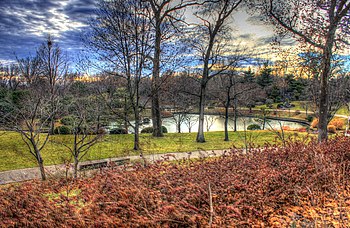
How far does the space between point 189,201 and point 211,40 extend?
13.0m

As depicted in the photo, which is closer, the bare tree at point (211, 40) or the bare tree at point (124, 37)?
the bare tree at point (124, 37)

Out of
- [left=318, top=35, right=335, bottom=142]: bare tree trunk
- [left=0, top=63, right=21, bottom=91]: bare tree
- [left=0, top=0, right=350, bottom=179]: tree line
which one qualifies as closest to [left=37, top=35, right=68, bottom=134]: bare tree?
[left=0, top=0, right=350, bottom=179]: tree line

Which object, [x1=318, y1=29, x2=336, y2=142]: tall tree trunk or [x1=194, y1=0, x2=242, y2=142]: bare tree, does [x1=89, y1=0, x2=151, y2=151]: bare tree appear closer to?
[x1=194, y1=0, x2=242, y2=142]: bare tree

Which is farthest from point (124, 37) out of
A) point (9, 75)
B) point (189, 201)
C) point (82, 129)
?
point (9, 75)

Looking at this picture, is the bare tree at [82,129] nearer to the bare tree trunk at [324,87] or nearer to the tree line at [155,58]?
the tree line at [155,58]

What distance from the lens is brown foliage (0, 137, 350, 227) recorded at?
315 cm

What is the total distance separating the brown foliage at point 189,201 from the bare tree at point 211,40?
1036 centimetres

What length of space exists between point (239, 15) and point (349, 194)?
15077 mm

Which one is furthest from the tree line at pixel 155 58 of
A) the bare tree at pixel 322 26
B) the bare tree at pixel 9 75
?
the bare tree at pixel 9 75

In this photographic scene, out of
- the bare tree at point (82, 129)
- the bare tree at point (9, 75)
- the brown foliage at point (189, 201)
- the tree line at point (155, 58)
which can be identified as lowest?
the brown foliage at point (189, 201)

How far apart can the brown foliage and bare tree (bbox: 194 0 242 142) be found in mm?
10365

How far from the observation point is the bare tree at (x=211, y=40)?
49.3 feet

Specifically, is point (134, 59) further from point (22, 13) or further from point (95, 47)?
point (22, 13)

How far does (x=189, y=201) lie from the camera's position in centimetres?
360
